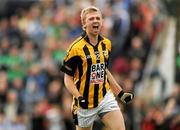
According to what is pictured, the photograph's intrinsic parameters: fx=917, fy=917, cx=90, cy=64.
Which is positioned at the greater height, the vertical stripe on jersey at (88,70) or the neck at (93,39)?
the neck at (93,39)

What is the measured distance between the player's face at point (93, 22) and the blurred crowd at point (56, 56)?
5399mm

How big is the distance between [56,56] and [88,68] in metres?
8.96

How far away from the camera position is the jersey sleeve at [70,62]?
12.0 metres

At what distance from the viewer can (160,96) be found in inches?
763

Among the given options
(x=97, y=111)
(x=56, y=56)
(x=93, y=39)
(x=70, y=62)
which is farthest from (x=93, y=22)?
(x=56, y=56)

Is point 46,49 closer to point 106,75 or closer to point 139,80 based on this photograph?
point 139,80

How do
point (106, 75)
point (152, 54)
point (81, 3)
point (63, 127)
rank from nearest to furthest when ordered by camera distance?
point (106, 75), point (63, 127), point (152, 54), point (81, 3)

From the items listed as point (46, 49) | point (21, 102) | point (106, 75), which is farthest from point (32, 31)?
point (106, 75)

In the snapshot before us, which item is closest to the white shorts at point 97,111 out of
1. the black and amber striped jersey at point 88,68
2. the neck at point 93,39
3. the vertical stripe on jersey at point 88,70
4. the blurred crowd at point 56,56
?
the black and amber striped jersey at point 88,68

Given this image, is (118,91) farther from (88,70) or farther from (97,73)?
(88,70)

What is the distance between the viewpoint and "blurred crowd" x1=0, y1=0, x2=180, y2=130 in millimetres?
19047

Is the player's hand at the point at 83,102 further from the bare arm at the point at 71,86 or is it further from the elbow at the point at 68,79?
the elbow at the point at 68,79

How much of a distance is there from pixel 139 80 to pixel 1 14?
5095 mm

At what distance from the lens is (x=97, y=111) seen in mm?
12188
